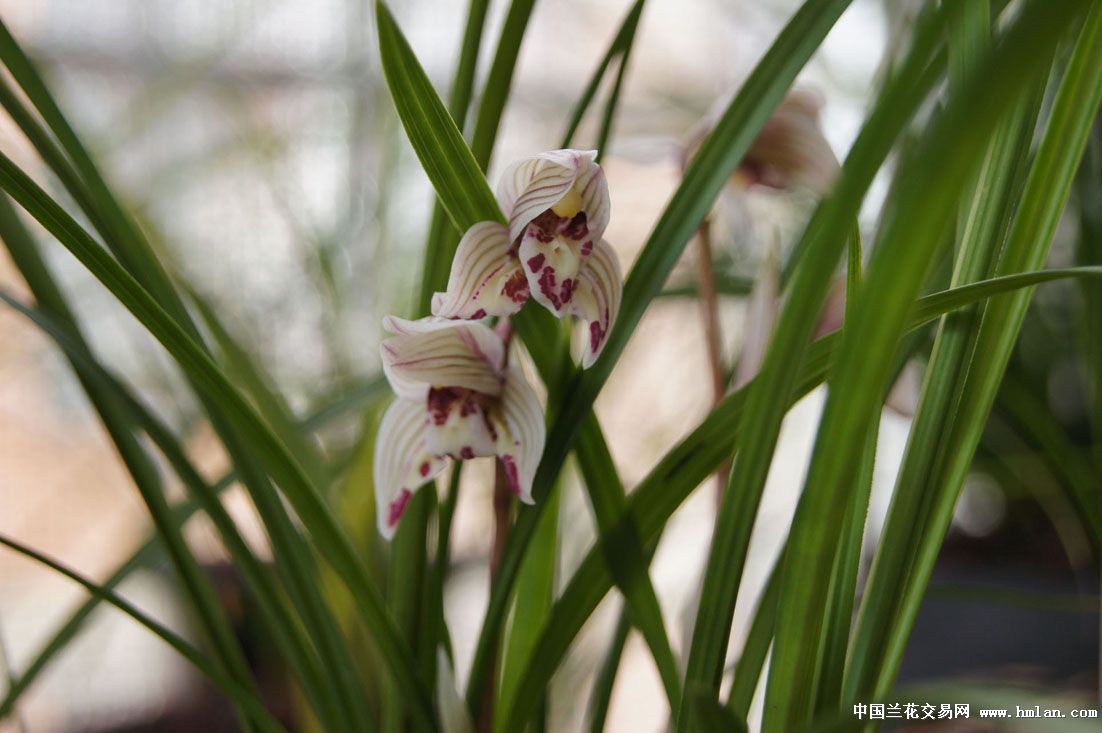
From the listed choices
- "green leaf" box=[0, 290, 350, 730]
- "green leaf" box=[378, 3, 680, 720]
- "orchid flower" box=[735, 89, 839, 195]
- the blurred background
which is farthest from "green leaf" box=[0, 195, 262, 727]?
the blurred background

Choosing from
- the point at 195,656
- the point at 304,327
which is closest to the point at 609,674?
the point at 195,656

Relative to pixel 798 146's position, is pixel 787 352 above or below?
below

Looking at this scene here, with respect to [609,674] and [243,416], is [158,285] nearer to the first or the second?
[243,416]

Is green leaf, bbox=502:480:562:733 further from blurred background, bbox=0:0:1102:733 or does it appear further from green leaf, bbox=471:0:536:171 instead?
blurred background, bbox=0:0:1102:733

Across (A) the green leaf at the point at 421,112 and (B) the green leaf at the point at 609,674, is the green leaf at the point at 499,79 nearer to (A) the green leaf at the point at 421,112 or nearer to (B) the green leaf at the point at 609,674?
(A) the green leaf at the point at 421,112

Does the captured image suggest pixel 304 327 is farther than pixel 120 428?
Yes

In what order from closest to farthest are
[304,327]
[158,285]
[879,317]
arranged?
1. [879,317]
2. [158,285]
3. [304,327]

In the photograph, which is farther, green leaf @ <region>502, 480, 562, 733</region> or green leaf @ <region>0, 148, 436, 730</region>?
green leaf @ <region>502, 480, 562, 733</region>
